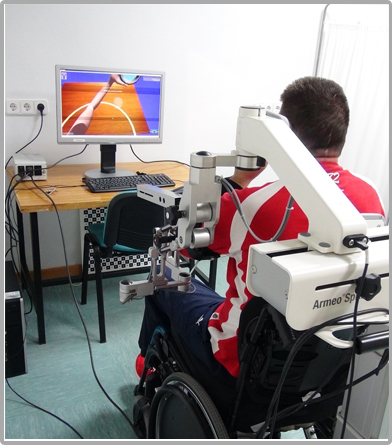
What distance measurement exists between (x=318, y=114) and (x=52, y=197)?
1.35 metres

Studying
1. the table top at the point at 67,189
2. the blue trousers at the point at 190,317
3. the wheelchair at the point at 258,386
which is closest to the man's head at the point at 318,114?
the wheelchair at the point at 258,386

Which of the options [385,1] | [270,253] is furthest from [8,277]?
[385,1]

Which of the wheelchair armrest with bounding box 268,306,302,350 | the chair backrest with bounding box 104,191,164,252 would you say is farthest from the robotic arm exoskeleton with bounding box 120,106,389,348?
the chair backrest with bounding box 104,191,164,252

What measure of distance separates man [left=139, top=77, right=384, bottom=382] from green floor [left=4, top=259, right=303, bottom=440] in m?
0.71

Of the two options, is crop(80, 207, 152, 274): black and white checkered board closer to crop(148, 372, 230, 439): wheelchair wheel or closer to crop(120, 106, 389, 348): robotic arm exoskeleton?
crop(148, 372, 230, 439): wheelchair wheel

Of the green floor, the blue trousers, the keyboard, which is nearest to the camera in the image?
the blue trousers

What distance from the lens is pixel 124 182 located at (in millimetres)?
2252

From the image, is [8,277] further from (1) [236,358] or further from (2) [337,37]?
(2) [337,37]

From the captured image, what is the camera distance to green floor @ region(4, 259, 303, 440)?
5.52 feet

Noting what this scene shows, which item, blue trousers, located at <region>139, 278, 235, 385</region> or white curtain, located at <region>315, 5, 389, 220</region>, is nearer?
blue trousers, located at <region>139, 278, 235, 385</region>

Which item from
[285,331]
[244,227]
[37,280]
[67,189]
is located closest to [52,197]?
[67,189]

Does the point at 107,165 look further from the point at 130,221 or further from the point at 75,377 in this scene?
the point at 75,377

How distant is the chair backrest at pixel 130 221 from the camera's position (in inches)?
76.7

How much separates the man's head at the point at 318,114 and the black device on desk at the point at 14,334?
142 centimetres
